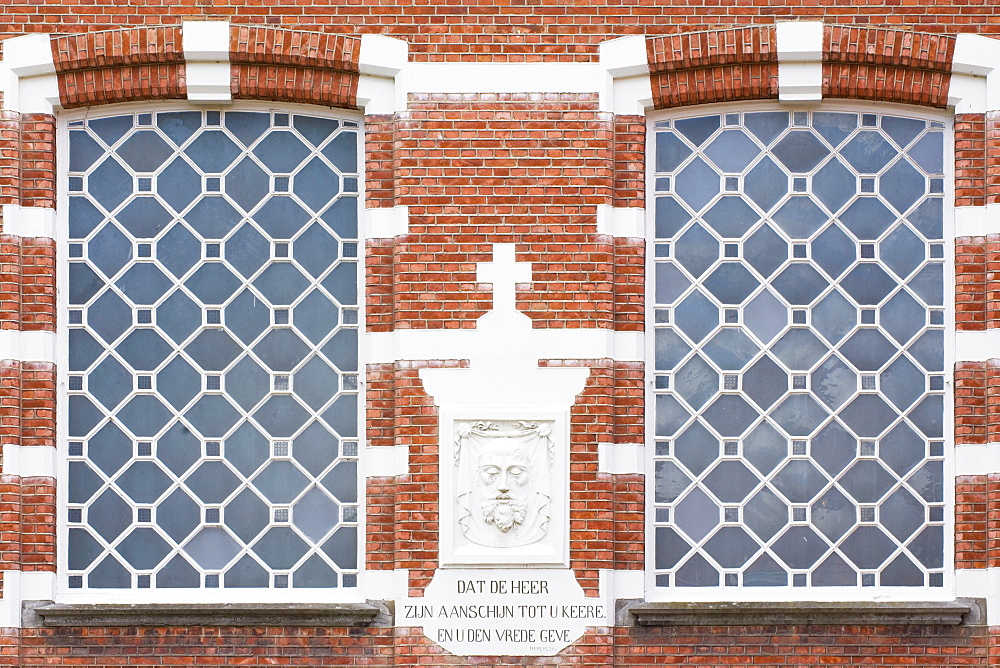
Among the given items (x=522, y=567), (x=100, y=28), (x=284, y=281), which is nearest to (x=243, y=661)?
(x=522, y=567)

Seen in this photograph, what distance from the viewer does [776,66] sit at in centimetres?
782

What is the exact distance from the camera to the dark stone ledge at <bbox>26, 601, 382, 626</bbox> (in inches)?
297

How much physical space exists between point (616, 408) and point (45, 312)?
12.3 feet

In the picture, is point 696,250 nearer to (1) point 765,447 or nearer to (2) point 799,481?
(1) point 765,447

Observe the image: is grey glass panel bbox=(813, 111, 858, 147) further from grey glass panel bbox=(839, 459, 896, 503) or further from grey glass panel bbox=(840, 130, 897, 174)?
grey glass panel bbox=(839, 459, 896, 503)

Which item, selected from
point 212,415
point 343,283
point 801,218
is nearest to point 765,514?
point 801,218

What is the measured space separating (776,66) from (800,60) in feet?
0.51

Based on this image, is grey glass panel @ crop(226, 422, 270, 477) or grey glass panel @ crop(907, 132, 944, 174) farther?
grey glass panel @ crop(907, 132, 944, 174)

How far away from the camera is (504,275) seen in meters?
7.63

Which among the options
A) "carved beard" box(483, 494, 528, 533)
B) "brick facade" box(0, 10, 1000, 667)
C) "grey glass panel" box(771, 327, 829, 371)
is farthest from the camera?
"grey glass panel" box(771, 327, 829, 371)

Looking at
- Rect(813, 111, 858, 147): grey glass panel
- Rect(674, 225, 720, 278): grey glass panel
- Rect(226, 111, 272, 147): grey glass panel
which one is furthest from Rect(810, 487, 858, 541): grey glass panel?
Rect(226, 111, 272, 147): grey glass panel

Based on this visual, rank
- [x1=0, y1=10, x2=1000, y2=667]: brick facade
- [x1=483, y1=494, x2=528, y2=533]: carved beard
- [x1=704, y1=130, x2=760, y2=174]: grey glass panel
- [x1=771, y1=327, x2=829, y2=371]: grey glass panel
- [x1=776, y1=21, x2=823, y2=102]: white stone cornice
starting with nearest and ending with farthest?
[x1=483, y1=494, x2=528, y2=533]: carved beard, [x1=0, y1=10, x2=1000, y2=667]: brick facade, [x1=776, y1=21, x2=823, y2=102]: white stone cornice, [x1=771, y1=327, x2=829, y2=371]: grey glass panel, [x1=704, y1=130, x2=760, y2=174]: grey glass panel

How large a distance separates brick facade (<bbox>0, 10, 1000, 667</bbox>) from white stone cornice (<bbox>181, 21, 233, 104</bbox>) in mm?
83

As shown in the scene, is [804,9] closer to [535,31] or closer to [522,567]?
[535,31]
